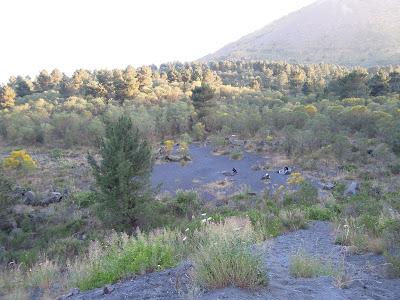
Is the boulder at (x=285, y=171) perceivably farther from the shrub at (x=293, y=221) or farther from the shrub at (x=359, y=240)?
the shrub at (x=359, y=240)

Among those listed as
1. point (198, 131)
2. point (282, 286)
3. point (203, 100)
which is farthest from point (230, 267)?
point (203, 100)

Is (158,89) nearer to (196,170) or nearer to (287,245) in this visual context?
(196,170)

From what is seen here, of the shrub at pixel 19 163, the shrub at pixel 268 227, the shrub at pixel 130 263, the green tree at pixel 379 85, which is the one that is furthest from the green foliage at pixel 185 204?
the green tree at pixel 379 85

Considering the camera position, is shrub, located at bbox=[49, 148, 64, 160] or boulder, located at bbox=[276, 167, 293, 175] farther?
shrub, located at bbox=[49, 148, 64, 160]

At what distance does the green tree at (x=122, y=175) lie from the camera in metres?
12.5

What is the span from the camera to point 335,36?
468 ft

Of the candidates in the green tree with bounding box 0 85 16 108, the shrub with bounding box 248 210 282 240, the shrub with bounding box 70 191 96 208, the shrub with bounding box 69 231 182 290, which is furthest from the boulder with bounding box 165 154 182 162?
the green tree with bounding box 0 85 16 108

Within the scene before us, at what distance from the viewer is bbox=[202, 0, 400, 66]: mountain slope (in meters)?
117

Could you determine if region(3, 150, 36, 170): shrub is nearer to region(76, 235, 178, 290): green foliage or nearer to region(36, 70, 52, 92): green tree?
region(76, 235, 178, 290): green foliage

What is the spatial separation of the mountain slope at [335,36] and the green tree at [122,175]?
310ft

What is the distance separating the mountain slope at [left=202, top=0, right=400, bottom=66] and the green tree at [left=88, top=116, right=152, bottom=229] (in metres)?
94.6

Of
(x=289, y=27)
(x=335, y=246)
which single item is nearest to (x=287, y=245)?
(x=335, y=246)

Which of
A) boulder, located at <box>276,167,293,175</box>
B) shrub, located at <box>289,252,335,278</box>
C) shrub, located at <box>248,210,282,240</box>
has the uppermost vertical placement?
shrub, located at <box>289,252,335,278</box>

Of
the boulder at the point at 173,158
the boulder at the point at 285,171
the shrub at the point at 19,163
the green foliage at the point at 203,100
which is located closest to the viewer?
the boulder at the point at 285,171
